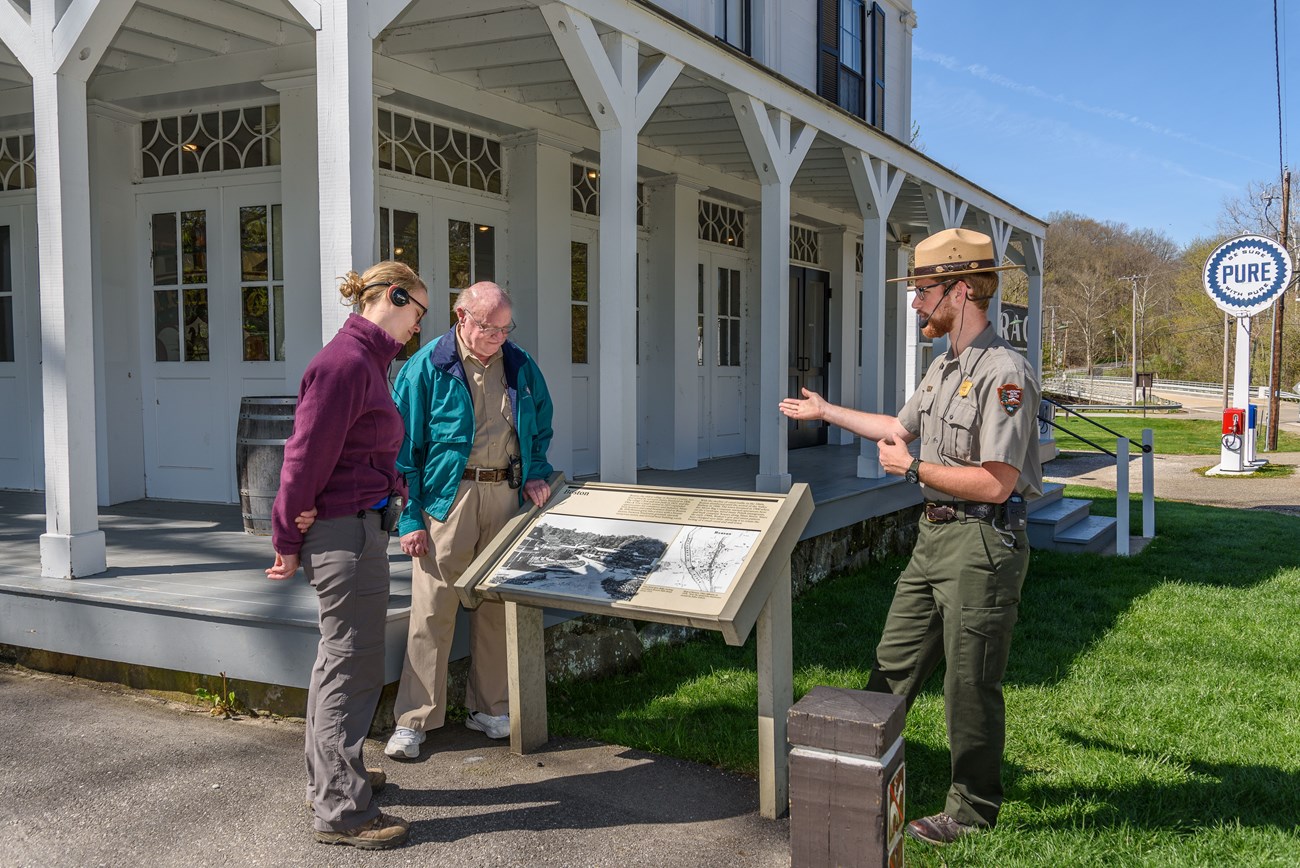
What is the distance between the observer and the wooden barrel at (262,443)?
5.04m

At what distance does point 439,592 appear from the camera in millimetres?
3973

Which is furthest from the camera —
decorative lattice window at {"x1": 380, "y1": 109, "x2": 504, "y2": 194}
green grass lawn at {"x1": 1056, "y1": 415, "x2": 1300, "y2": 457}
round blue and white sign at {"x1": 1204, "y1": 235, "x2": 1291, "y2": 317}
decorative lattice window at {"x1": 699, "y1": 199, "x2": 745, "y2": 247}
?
green grass lawn at {"x1": 1056, "y1": 415, "x2": 1300, "y2": 457}

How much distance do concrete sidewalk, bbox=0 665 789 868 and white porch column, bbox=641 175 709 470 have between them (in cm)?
550

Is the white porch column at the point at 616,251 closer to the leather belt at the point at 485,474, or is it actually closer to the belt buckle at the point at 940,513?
the leather belt at the point at 485,474

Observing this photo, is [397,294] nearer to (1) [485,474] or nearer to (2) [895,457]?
(1) [485,474]

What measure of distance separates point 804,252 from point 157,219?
759 cm

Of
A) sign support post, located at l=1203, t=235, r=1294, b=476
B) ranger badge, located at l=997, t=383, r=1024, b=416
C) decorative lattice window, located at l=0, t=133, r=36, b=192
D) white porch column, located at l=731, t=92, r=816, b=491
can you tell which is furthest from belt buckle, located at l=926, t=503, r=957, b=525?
sign support post, located at l=1203, t=235, r=1294, b=476

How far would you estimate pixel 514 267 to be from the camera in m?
7.87

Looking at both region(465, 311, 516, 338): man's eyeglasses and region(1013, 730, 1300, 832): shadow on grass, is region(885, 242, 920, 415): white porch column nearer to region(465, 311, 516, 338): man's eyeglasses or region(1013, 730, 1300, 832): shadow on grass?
region(1013, 730, 1300, 832): shadow on grass

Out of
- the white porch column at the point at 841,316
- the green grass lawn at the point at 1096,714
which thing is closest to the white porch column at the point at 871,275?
the green grass lawn at the point at 1096,714

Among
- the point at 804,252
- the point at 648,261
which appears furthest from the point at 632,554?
the point at 804,252

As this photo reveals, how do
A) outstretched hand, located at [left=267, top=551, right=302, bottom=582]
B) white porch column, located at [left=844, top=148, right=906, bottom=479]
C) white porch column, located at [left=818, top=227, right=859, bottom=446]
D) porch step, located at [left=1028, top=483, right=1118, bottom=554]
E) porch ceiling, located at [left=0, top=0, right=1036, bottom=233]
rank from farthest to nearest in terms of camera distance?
1. white porch column, located at [left=818, top=227, right=859, bottom=446]
2. porch step, located at [left=1028, top=483, right=1118, bottom=554]
3. white porch column, located at [left=844, top=148, right=906, bottom=479]
4. porch ceiling, located at [left=0, top=0, right=1036, bottom=233]
5. outstretched hand, located at [left=267, top=551, right=302, bottom=582]

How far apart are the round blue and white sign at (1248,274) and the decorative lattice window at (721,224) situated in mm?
7523

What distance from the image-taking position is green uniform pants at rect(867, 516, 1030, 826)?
10.1 ft
